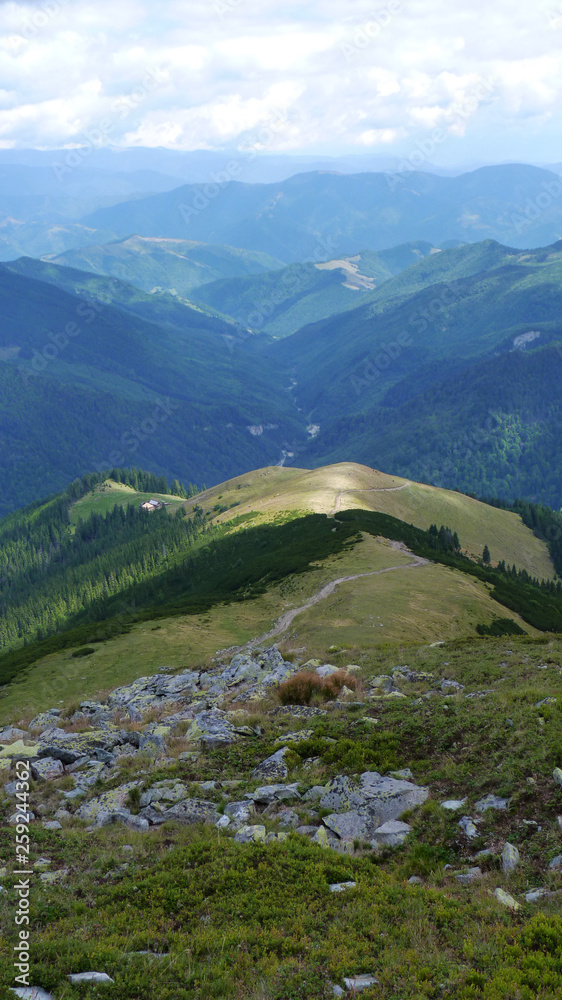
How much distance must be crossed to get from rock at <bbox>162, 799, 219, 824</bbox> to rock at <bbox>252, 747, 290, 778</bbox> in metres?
2.74

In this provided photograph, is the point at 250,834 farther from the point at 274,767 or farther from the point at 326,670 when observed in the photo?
the point at 326,670

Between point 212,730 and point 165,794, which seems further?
point 212,730

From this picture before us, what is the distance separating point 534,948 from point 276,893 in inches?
262

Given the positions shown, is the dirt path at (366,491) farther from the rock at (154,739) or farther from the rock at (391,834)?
the rock at (391,834)

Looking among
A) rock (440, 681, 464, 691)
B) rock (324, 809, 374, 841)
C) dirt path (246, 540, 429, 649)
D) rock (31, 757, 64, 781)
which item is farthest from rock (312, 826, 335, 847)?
dirt path (246, 540, 429, 649)

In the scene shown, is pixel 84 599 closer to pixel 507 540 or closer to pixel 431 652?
pixel 507 540

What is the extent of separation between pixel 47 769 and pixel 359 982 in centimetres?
1937

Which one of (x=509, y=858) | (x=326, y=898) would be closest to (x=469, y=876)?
(x=509, y=858)

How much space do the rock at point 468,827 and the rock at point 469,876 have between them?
136cm

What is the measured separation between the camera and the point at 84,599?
19225 centimetres

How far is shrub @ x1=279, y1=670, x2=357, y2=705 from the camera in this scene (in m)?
35.4

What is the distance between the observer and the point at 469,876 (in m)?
16.8

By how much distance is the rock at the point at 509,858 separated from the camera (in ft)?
54.5

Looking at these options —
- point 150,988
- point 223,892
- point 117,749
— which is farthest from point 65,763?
point 150,988
